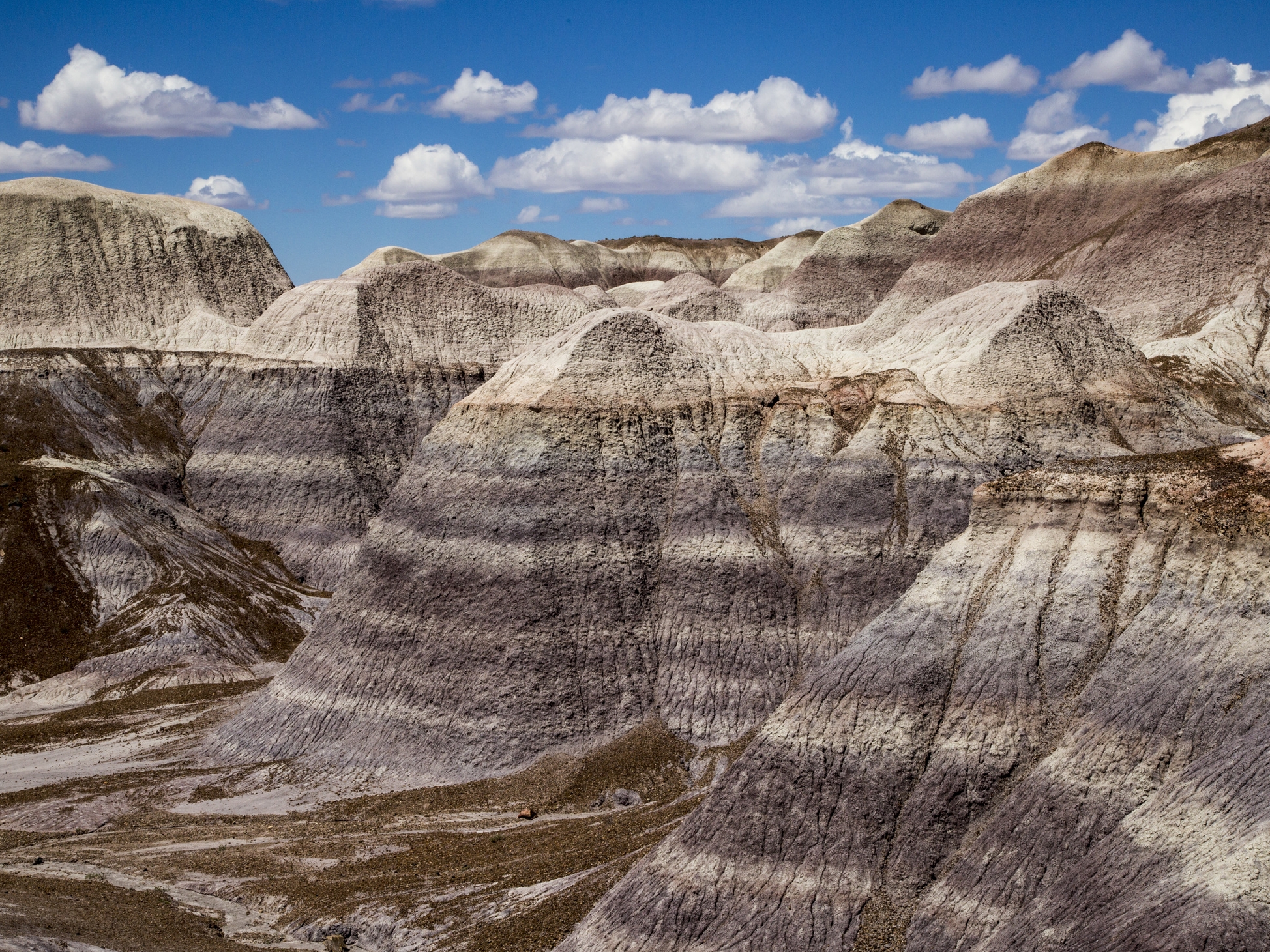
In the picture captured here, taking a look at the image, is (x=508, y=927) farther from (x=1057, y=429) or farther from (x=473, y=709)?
(x=1057, y=429)

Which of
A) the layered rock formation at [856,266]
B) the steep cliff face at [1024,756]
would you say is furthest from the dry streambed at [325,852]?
the layered rock formation at [856,266]

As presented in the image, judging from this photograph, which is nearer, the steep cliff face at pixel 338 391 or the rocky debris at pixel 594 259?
the steep cliff face at pixel 338 391

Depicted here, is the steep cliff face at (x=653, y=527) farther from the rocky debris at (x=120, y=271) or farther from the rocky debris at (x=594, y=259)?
the rocky debris at (x=594, y=259)

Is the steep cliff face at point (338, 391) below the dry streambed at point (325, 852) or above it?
above

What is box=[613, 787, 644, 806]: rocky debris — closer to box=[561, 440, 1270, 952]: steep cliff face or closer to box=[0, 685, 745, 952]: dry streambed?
box=[0, 685, 745, 952]: dry streambed

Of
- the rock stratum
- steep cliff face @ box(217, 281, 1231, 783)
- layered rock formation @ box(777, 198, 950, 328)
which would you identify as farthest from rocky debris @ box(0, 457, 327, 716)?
layered rock formation @ box(777, 198, 950, 328)

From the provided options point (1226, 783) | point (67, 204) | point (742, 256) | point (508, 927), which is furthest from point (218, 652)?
point (742, 256)
